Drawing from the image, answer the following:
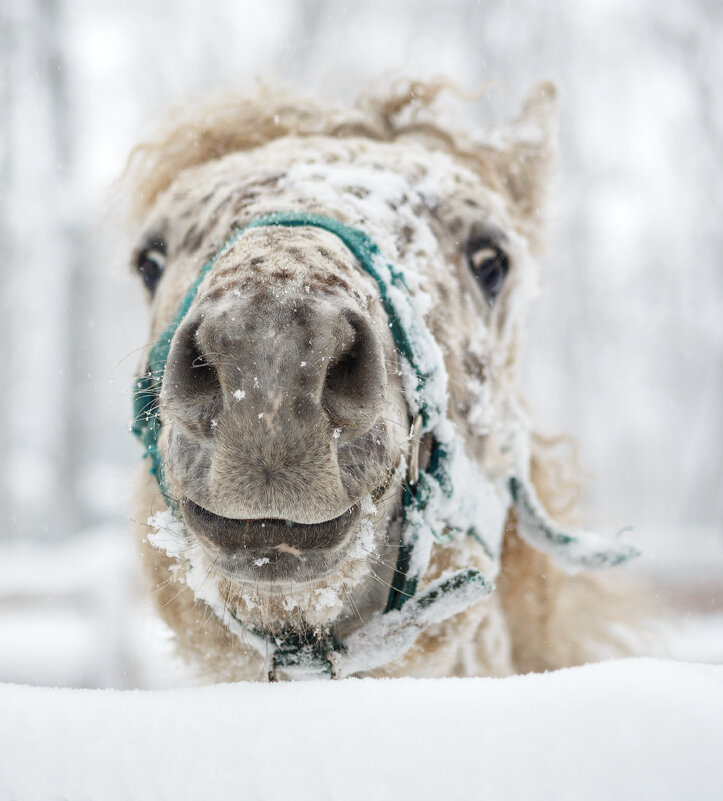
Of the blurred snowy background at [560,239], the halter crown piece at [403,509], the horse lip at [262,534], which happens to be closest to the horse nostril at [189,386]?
the horse lip at [262,534]

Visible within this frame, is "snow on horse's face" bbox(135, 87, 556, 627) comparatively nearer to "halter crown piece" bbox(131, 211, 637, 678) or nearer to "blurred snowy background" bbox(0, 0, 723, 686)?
"halter crown piece" bbox(131, 211, 637, 678)

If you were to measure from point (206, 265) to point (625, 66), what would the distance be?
34.2 ft

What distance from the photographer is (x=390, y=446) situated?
1.13 metres

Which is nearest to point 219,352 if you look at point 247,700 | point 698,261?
point 247,700

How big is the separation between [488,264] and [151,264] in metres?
1.09

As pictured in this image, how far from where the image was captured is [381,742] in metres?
0.81

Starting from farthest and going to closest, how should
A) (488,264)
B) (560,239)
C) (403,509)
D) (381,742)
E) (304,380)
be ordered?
(560,239)
(488,264)
(403,509)
(304,380)
(381,742)

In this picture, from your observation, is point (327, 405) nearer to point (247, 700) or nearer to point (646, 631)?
point (247, 700)

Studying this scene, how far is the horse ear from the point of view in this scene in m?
2.47

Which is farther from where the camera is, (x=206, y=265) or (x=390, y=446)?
(x=206, y=265)

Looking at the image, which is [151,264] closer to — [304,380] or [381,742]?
[304,380]

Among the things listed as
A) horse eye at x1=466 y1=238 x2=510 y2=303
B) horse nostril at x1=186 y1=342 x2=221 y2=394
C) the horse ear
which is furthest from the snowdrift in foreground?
the horse ear

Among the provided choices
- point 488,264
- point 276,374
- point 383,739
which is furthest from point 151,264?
point 383,739

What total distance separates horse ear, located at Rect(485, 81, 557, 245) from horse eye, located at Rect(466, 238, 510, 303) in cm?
66
